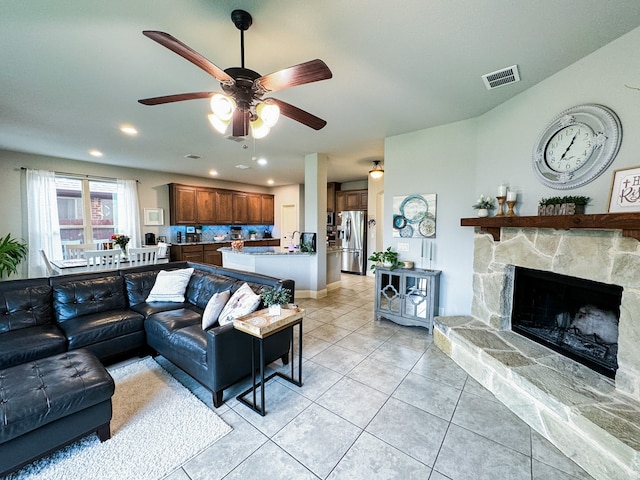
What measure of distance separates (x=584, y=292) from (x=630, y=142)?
1203mm

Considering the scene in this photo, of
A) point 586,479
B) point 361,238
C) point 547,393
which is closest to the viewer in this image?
point 586,479

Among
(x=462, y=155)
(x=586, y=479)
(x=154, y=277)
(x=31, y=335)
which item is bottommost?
(x=586, y=479)

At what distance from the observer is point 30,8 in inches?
61.7

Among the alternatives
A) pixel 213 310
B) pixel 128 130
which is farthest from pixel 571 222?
pixel 128 130

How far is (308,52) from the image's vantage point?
199 centimetres

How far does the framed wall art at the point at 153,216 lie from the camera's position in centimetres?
623

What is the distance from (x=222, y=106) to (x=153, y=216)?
5.79 meters

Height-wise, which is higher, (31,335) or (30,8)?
(30,8)

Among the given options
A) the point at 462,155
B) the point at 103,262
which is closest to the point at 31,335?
the point at 103,262

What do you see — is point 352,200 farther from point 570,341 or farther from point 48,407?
point 48,407

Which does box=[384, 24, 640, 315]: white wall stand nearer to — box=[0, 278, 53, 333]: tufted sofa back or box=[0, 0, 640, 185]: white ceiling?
box=[0, 0, 640, 185]: white ceiling

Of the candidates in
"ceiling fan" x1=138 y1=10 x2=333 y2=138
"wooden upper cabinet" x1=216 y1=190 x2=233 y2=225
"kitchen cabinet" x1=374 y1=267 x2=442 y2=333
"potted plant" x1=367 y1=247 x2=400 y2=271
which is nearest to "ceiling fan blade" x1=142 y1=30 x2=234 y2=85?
"ceiling fan" x1=138 y1=10 x2=333 y2=138

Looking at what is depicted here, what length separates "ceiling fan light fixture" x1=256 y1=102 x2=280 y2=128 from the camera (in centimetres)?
178

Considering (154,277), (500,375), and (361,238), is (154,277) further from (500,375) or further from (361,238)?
(361,238)
